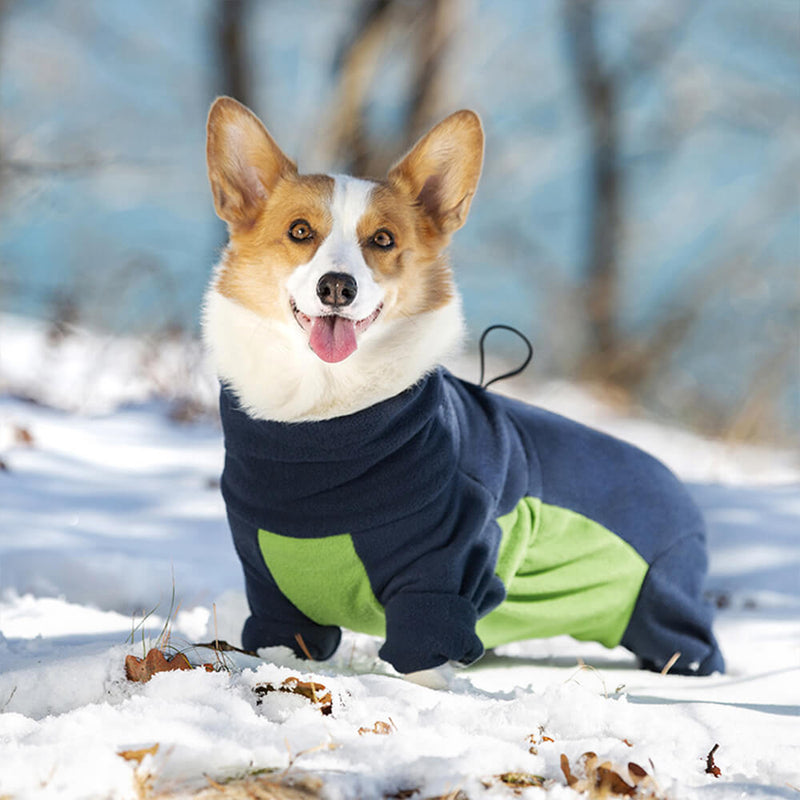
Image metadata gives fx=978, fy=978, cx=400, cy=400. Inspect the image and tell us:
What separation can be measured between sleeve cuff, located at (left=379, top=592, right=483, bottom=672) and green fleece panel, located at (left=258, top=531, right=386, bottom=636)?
5.1 inches

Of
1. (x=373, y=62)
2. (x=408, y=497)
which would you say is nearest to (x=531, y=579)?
(x=408, y=497)

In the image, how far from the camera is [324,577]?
2.40m

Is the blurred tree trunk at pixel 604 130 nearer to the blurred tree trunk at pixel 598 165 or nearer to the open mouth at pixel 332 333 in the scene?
the blurred tree trunk at pixel 598 165

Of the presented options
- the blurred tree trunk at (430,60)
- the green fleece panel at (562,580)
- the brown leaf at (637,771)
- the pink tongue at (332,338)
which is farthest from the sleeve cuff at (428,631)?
the blurred tree trunk at (430,60)

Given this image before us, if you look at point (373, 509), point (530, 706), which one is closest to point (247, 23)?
point (373, 509)

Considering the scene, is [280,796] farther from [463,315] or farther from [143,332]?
[143,332]

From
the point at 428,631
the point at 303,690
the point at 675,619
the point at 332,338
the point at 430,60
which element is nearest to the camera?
the point at 303,690

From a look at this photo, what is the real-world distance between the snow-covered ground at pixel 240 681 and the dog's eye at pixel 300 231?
1.02 m

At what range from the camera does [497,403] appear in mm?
2768

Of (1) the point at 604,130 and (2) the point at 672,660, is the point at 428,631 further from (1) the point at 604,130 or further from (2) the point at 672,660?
(1) the point at 604,130

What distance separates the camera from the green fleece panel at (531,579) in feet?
7.88

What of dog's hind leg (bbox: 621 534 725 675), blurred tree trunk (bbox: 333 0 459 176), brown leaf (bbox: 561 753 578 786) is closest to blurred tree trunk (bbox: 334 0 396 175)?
blurred tree trunk (bbox: 333 0 459 176)

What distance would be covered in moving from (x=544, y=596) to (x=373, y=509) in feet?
2.40

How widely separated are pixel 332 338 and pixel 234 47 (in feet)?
20.0
